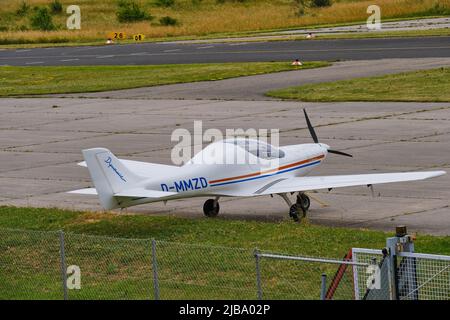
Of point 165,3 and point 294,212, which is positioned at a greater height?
point 294,212

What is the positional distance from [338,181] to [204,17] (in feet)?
356

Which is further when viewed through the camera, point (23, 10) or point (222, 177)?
point (23, 10)

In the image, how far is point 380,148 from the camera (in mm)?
39031

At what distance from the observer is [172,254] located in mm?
23766

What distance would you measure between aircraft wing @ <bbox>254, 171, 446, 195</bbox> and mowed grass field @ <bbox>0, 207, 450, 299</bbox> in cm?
91

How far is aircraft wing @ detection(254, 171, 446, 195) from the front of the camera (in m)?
27.6

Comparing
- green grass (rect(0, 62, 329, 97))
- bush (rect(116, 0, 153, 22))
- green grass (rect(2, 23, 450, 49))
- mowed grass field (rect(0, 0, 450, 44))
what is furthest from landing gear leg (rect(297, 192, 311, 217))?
bush (rect(116, 0, 153, 22))

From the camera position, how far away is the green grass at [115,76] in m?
65.1

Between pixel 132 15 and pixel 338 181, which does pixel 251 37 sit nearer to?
pixel 132 15

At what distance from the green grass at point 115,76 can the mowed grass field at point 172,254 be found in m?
35.3

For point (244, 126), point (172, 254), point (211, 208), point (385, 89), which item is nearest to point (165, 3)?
point (385, 89)

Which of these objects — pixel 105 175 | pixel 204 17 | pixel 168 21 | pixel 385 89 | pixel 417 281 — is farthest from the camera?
pixel 204 17

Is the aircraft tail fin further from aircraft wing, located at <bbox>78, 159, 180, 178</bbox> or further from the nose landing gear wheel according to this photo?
the nose landing gear wheel
